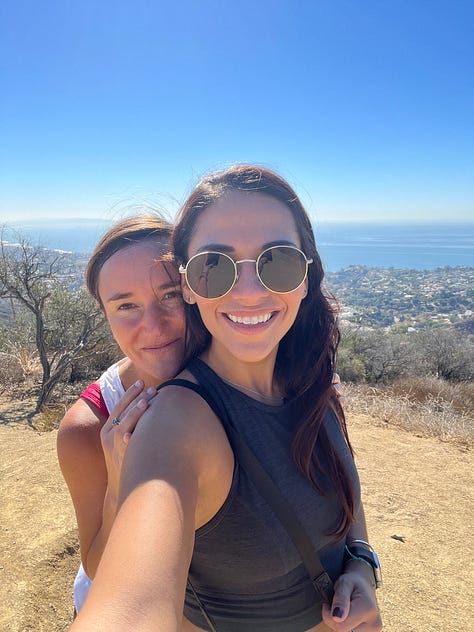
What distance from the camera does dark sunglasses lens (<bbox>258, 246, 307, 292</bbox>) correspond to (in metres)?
1.20

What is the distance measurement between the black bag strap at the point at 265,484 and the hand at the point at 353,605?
152 mm

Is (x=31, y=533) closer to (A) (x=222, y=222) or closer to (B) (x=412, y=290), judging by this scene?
(A) (x=222, y=222)

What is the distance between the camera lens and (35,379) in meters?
9.11

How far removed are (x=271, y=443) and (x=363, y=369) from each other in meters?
10.4

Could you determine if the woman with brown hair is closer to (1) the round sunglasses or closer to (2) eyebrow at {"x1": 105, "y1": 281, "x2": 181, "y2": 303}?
(2) eyebrow at {"x1": 105, "y1": 281, "x2": 181, "y2": 303}

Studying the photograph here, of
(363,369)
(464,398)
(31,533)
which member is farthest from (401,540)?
(363,369)

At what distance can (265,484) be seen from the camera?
1.01 metres

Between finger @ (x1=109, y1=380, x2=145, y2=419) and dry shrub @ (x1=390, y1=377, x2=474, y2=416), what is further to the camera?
dry shrub @ (x1=390, y1=377, x2=474, y2=416)

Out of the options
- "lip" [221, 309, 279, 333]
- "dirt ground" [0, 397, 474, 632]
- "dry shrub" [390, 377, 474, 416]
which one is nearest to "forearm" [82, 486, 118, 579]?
"lip" [221, 309, 279, 333]

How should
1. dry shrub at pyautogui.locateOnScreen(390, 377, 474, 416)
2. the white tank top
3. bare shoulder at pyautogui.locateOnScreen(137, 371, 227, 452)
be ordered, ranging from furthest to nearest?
dry shrub at pyautogui.locateOnScreen(390, 377, 474, 416) → the white tank top → bare shoulder at pyautogui.locateOnScreen(137, 371, 227, 452)

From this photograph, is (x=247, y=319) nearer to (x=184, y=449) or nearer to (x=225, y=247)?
(x=225, y=247)

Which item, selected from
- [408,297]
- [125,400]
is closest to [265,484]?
[125,400]

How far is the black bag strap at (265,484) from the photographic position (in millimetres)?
1009

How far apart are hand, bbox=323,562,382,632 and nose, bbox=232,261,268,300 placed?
0.88m
